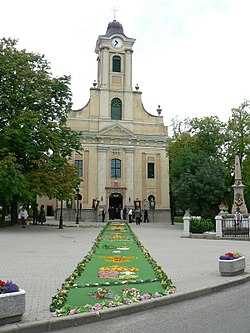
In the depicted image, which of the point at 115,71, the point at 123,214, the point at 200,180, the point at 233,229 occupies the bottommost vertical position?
the point at 233,229

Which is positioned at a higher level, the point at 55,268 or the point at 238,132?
the point at 238,132

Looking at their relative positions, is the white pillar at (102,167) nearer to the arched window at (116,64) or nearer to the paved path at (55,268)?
the arched window at (116,64)

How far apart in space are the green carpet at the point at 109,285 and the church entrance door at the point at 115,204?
37.0m

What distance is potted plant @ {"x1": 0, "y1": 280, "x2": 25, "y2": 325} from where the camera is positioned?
6.28m

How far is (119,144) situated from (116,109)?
456cm

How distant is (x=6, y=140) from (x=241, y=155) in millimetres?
24719

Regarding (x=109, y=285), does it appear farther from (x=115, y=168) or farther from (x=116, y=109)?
(x=116, y=109)

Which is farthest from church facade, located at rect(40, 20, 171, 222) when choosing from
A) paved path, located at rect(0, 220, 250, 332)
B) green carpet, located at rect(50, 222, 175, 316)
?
green carpet, located at rect(50, 222, 175, 316)

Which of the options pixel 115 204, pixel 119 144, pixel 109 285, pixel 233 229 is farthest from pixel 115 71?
pixel 109 285

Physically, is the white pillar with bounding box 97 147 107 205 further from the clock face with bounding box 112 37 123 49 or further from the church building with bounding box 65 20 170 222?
the clock face with bounding box 112 37 123 49

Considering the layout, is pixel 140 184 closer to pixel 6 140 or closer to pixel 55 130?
pixel 55 130

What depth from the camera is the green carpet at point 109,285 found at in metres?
7.50

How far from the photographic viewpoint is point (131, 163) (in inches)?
2028

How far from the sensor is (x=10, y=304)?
250 inches
